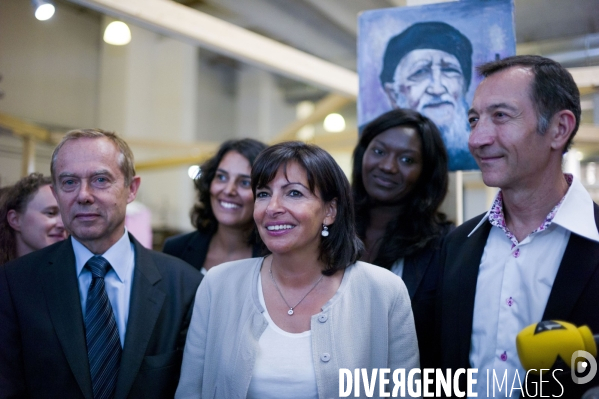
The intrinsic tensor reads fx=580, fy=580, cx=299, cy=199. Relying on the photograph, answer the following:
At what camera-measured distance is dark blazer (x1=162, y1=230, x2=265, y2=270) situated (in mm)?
3270

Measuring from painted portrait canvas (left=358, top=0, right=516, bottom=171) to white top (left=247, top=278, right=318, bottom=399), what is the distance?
1348 millimetres

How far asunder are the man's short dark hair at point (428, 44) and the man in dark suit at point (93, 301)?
1371 mm

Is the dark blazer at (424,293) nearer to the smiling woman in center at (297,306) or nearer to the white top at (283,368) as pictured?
the smiling woman in center at (297,306)

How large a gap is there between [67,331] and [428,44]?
6.84 feet

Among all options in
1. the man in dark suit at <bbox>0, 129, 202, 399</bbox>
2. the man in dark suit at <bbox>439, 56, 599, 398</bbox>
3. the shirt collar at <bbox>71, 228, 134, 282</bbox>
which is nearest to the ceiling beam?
the man in dark suit at <bbox>0, 129, 202, 399</bbox>

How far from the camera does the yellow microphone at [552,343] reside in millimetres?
1371

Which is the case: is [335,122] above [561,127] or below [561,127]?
above

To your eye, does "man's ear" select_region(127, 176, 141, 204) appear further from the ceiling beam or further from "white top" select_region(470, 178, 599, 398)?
"white top" select_region(470, 178, 599, 398)

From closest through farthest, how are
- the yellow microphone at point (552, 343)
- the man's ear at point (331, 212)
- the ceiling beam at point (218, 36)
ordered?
the yellow microphone at point (552, 343) → the man's ear at point (331, 212) → the ceiling beam at point (218, 36)

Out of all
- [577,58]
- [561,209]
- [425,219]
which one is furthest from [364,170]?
[577,58]

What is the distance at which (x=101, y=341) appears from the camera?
217cm

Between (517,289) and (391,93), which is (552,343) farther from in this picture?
(391,93)

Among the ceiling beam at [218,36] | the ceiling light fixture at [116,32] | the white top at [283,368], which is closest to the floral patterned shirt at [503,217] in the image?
the white top at [283,368]

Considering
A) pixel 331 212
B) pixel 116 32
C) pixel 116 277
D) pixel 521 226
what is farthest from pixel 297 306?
pixel 116 32
